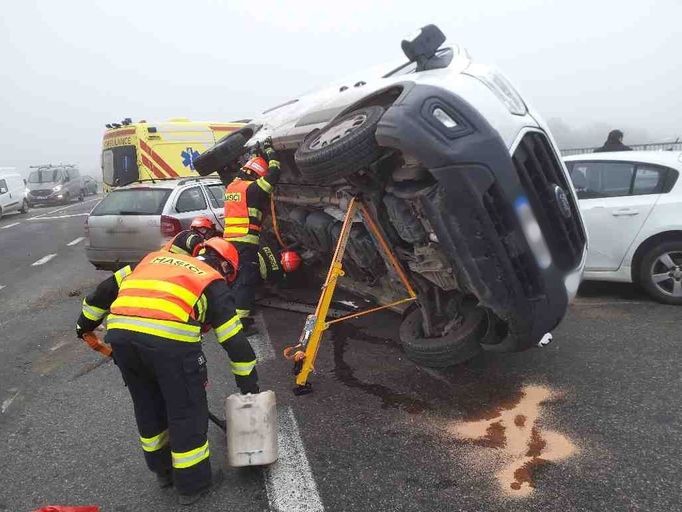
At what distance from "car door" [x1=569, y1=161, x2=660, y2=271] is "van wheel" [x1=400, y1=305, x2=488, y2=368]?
7.69ft

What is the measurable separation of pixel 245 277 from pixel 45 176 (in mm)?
23670

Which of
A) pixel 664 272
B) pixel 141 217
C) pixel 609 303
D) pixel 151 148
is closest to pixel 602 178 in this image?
pixel 664 272

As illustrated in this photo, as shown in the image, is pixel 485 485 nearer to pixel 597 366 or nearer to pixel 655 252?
pixel 597 366

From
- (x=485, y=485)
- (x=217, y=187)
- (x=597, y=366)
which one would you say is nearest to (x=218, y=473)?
(x=485, y=485)

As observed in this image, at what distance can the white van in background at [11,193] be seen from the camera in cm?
1947

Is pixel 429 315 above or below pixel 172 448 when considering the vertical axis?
above

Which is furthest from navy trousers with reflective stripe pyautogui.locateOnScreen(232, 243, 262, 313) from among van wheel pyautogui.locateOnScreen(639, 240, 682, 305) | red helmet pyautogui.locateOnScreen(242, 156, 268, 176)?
van wheel pyautogui.locateOnScreen(639, 240, 682, 305)

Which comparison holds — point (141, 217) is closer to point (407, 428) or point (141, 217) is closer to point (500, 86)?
point (407, 428)

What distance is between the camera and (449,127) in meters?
2.78

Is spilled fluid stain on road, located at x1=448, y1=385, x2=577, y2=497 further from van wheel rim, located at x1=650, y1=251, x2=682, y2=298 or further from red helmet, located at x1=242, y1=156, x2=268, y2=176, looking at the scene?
red helmet, located at x1=242, y1=156, x2=268, y2=176

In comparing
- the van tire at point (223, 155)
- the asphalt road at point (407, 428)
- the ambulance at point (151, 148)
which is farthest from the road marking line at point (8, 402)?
the ambulance at point (151, 148)

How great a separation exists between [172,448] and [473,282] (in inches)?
67.8

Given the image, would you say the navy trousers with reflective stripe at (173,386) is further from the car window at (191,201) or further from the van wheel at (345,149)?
the car window at (191,201)

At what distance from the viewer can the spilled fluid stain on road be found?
9.13 ft
